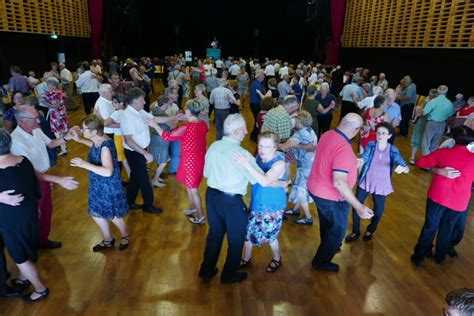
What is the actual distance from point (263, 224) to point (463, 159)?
172 cm

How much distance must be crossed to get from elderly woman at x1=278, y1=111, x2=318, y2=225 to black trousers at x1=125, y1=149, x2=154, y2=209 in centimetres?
158

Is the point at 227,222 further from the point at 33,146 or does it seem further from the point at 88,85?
the point at 88,85

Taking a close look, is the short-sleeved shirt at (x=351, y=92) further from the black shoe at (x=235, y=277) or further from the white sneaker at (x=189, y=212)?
the black shoe at (x=235, y=277)

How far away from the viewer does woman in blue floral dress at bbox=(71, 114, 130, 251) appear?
283 cm

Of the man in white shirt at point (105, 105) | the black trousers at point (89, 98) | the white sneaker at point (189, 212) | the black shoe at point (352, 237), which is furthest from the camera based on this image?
the black trousers at point (89, 98)

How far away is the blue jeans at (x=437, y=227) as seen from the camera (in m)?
3.03

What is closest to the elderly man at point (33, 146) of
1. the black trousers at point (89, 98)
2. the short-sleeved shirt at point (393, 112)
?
the short-sleeved shirt at point (393, 112)

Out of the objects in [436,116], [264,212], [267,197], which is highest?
[436,116]

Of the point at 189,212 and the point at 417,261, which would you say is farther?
the point at 189,212

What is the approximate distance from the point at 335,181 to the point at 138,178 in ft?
7.71

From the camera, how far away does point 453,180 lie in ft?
9.43

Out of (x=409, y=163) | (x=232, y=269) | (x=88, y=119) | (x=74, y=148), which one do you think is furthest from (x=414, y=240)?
(x=74, y=148)

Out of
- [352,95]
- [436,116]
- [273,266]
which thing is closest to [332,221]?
[273,266]

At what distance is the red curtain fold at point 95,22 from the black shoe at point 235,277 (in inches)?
598
